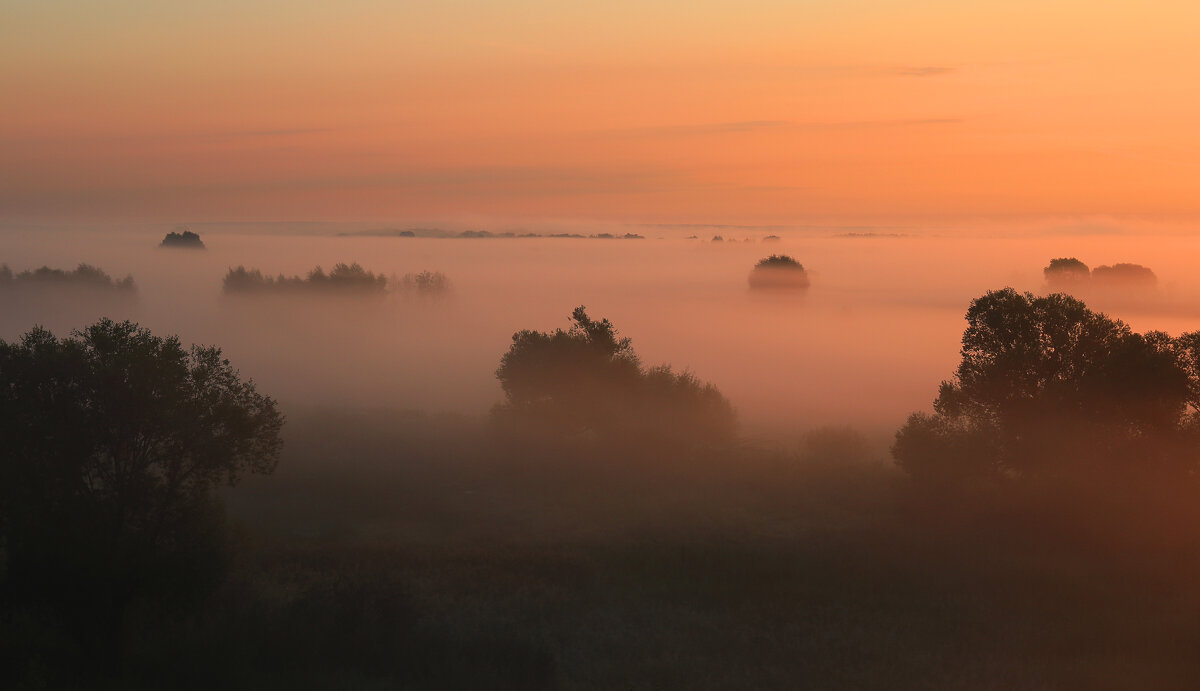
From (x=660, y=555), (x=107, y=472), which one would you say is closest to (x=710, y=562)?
(x=660, y=555)

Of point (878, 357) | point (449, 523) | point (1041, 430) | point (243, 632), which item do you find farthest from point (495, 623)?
point (878, 357)

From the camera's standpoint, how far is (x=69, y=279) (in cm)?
16262

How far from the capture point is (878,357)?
13662 cm

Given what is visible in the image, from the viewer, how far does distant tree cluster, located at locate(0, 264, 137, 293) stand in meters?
161

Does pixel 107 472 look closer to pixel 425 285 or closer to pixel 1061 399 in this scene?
pixel 1061 399

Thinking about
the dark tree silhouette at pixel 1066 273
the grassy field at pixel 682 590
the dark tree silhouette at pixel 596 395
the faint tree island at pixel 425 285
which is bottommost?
the grassy field at pixel 682 590

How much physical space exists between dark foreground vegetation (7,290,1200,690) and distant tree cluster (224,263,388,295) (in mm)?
108493

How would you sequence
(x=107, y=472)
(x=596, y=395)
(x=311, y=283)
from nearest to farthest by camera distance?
(x=107, y=472) → (x=596, y=395) → (x=311, y=283)

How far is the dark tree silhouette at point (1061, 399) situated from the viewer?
40.2m

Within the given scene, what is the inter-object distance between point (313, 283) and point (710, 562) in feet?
467

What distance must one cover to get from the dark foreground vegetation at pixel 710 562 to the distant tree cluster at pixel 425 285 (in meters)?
120

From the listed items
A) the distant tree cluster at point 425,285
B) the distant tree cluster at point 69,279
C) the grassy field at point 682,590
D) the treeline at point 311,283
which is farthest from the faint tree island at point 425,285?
the grassy field at point 682,590

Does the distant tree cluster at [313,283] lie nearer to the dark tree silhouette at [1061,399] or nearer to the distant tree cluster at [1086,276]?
the distant tree cluster at [1086,276]

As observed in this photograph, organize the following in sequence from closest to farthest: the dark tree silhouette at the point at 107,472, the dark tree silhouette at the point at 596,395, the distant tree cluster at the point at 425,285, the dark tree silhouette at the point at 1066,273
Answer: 1. the dark tree silhouette at the point at 107,472
2. the dark tree silhouette at the point at 596,395
3. the dark tree silhouette at the point at 1066,273
4. the distant tree cluster at the point at 425,285
